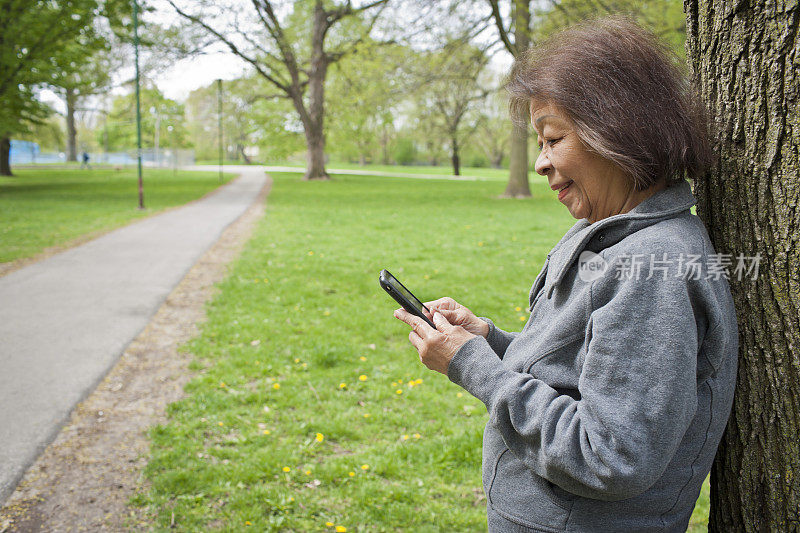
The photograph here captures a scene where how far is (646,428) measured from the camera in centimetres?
124

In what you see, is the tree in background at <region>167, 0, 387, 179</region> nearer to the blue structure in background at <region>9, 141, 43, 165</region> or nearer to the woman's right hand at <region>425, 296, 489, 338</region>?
the woman's right hand at <region>425, 296, 489, 338</region>

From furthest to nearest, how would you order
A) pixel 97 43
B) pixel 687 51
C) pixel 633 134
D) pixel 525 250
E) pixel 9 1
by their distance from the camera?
pixel 97 43
pixel 9 1
pixel 525 250
pixel 687 51
pixel 633 134

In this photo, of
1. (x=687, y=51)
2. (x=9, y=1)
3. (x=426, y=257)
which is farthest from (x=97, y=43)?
(x=687, y=51)

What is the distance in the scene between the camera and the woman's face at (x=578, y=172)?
1.49 m

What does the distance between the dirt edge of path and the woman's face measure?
2.67 meters

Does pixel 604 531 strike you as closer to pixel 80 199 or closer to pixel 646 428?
pixel 646 428

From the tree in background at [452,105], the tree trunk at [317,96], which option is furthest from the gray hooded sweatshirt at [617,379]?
the tree trunk at [317,96]

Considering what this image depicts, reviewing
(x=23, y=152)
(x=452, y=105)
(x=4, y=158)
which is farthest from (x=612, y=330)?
(x=23, y=152)

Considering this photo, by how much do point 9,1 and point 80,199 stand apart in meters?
6.29

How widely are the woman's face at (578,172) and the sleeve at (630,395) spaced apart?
0.27 m

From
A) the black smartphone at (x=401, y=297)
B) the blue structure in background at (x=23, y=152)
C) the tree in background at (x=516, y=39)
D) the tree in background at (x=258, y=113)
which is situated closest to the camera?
the black smartphone at (x=401, y=297)

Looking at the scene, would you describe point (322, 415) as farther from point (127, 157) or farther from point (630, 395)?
point (127, 157)

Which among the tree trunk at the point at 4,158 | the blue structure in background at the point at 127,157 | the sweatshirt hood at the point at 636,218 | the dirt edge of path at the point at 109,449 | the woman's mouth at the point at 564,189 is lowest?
the dirt edge of path at the point at 109,449

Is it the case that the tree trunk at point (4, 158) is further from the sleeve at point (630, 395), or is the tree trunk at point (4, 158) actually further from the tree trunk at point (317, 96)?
the sleeve at point (630, 395)
